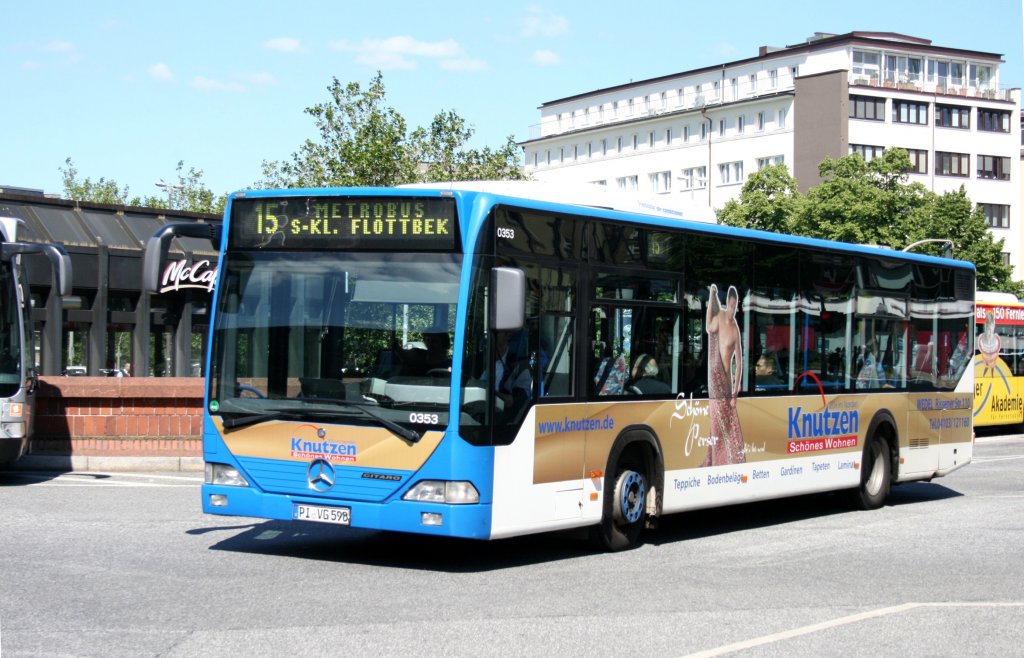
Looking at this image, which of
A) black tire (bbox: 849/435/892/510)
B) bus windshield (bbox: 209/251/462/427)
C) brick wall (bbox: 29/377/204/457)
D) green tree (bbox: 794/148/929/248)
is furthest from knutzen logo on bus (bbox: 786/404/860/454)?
green tree (bbox: 794/148/929/248)

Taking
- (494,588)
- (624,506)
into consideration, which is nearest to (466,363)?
(494,588)

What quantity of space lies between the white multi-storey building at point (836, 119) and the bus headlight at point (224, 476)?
258 ft

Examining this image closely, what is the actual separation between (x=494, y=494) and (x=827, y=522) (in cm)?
606

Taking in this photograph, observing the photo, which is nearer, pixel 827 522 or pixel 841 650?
pixel 841 650

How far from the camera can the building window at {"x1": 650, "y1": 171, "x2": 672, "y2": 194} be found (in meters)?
99.3

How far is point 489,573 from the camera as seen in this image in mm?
11234

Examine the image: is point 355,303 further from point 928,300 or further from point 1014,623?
point 928,300

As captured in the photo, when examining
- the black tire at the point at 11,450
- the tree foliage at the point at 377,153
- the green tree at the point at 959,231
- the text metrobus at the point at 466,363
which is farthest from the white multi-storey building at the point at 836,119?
the text metrobus at the point at 466,363

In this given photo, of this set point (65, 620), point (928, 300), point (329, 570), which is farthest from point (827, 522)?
point (65, 620)

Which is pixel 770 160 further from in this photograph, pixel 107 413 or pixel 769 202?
pixel 107 413

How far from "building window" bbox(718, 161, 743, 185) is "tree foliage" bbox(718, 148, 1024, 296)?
24481 millimetres

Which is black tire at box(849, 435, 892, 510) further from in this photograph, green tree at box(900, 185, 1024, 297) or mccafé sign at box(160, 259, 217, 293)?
green tree at box(900, 185, 1024, 297)

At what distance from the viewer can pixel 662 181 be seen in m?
100

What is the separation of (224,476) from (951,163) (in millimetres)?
85336
